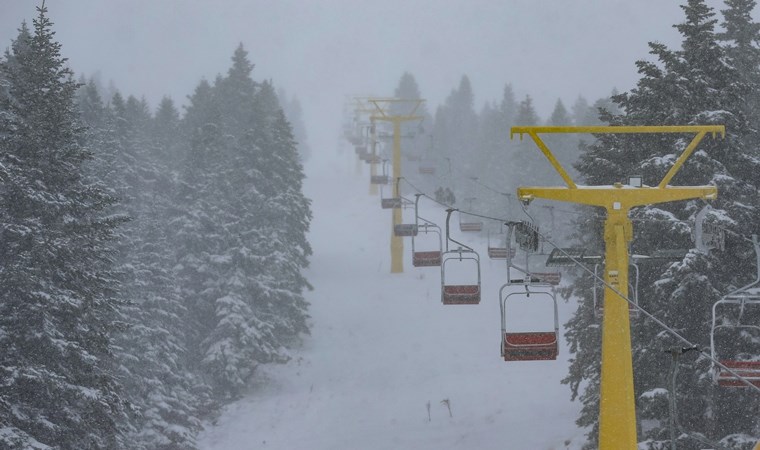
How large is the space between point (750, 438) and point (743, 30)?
13.5 m

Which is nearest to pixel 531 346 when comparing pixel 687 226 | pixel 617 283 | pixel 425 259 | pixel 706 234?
pixel 617 283

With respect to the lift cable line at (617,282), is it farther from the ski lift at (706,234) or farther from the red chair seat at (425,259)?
the red chair seat at (425,259)

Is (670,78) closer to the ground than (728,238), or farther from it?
farther from it

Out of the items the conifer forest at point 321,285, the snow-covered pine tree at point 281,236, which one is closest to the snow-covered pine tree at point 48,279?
the conifer forest at point 321,285

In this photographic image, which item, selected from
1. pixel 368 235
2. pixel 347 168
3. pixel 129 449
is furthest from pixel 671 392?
pixel 347 168

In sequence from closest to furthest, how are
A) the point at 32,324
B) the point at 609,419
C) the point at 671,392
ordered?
the point at 671,392, the point at 609,419, the point at 32,324

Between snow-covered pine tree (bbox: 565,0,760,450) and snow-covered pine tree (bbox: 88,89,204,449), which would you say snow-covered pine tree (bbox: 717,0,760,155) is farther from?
snow-covered pine tree (bbox: 88,89,204,449)

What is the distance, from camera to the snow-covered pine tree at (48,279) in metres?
14.2

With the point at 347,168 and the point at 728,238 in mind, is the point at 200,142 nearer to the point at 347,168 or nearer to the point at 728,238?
the point at 728,238

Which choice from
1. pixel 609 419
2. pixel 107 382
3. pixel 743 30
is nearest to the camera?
pixel 609 419

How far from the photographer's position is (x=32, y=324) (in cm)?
1461

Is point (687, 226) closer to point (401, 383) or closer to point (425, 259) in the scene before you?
point (425, 259)

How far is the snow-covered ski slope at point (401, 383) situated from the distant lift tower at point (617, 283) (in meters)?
9.70

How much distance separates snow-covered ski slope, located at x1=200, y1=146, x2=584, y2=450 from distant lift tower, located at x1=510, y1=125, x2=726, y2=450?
9697 millimetres
